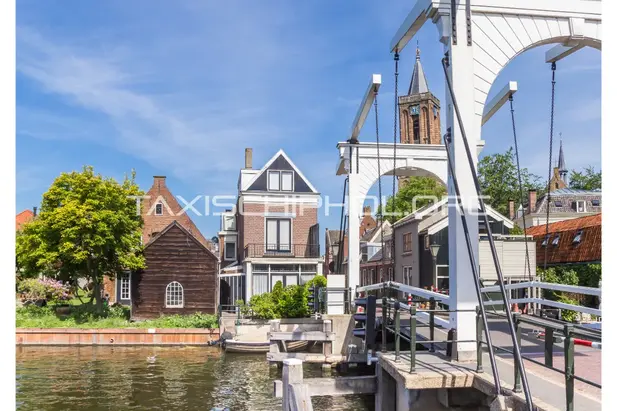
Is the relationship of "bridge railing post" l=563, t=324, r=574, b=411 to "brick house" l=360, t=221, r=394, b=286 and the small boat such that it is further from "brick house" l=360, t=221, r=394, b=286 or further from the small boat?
"brick house" l=360, t=221, r=394, b=286

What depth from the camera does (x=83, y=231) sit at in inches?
958

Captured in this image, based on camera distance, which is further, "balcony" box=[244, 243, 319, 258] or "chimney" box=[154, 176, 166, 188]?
"chimney" box=[154, 176, 166, 188]

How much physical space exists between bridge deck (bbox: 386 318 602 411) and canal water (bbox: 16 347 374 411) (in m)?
5.17

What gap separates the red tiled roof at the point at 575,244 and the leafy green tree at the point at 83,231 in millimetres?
18309

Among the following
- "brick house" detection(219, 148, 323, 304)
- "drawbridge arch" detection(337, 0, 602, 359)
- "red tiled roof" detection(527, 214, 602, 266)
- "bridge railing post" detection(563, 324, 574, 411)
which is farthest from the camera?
"brick house" detection(219, 148, 323, 304)

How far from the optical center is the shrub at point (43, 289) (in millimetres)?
26469

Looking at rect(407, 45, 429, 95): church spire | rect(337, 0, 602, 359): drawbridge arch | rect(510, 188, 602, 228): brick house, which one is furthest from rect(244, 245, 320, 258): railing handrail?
rect(407, 45, 429, 95): church spire

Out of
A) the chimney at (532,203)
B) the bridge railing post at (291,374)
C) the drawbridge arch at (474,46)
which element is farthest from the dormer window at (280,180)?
the bridge railing post at (291,374)

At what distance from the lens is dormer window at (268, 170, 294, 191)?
3081cm

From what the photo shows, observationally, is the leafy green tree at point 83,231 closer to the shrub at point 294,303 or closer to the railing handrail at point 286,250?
the railing handrail at point 286,250

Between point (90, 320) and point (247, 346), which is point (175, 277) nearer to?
point (90, 320)

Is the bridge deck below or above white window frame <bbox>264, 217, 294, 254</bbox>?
below

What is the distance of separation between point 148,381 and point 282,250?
51.0ft

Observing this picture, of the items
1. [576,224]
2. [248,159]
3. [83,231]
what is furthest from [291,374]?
[248,159]
